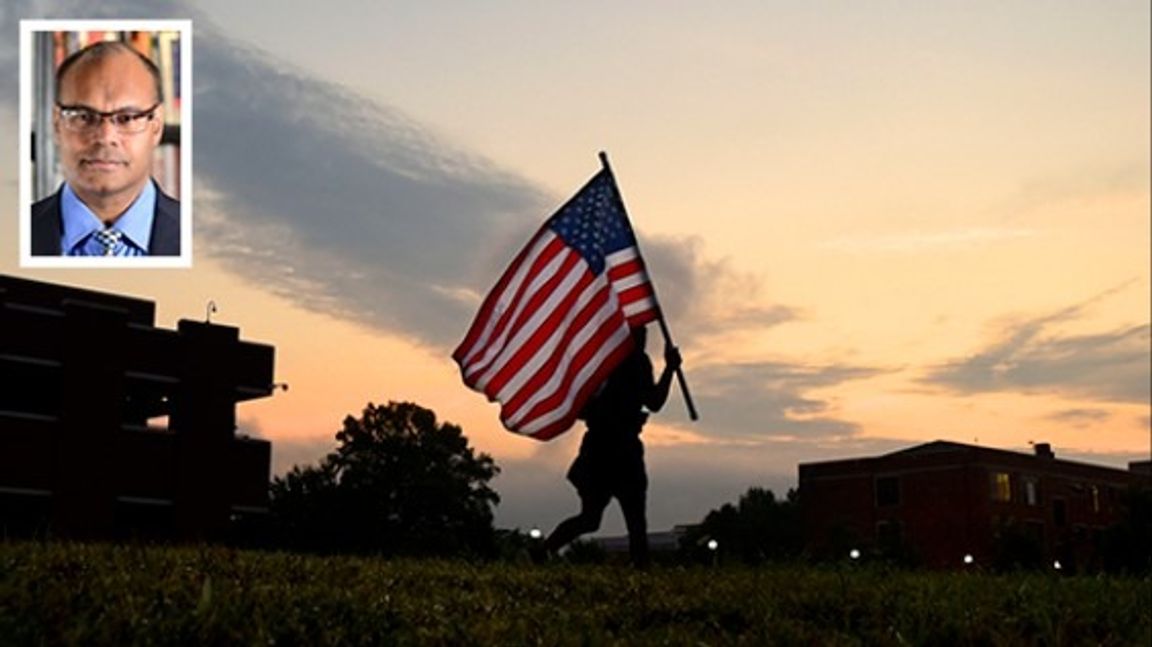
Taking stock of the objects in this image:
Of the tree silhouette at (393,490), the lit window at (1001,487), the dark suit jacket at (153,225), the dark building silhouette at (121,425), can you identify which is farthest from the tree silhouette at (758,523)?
the dark suit jacket at (153,225)

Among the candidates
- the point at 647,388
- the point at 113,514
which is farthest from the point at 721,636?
the point at 113,514

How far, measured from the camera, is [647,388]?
1484cm

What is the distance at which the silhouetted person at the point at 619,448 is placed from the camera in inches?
582

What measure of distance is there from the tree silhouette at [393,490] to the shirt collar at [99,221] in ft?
71.3

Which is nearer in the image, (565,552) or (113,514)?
(565,552)

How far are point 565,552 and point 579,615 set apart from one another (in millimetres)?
6395

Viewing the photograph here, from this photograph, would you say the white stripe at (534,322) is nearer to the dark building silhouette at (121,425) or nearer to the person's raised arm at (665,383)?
the person's raised arm at (665,383)

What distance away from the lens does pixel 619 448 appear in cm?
1475

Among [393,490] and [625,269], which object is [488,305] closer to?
[625,269]

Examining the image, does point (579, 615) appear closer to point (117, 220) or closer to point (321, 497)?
point (117, 220)

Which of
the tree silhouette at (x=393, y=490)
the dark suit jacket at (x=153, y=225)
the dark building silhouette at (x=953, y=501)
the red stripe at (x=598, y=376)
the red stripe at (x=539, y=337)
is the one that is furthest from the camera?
the dark building silhouette at (x=953, y=501)

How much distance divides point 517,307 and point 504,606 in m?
5.00

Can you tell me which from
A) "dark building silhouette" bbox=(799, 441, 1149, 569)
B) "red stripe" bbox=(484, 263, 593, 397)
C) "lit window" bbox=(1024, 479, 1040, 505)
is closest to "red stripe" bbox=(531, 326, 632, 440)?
"red stripe" bbox=(484, 263, 593, 397)

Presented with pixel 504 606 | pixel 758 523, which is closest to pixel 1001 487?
pixel 758 523
